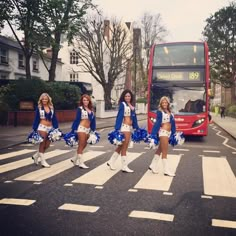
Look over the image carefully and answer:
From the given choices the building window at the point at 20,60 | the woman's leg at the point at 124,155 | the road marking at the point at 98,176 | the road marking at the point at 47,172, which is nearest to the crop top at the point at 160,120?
the woman's leg at the point at 124,155

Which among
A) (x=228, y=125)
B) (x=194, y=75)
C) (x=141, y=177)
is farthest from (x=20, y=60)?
(x=141, y=177)

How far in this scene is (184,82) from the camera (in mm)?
13023

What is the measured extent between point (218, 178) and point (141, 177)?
171 centimetres

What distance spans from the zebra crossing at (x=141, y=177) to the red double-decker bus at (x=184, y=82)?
3.64 metres

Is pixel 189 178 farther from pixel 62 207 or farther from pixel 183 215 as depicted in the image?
pixel 62 207

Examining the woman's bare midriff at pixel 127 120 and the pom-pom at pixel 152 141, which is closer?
the pom-pom at pixel 152 141

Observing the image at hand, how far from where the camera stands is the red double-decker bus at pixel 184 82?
12945 mm

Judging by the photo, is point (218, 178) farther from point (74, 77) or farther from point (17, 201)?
point (74, 77)

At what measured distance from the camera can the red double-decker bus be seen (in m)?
12.9

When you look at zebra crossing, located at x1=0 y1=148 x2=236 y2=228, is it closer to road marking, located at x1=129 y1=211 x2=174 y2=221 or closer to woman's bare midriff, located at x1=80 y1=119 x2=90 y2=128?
road marking, located at x1=129 y1=211 x2=174 y2=221

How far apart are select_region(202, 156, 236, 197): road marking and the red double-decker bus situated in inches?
156

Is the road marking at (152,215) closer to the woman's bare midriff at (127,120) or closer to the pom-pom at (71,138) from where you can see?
the woman's bare midriff at (127,120)

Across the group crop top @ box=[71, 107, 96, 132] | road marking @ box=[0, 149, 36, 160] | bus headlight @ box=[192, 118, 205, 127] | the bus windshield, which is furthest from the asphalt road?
the bus windshield

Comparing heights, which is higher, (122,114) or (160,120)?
(122,114)
